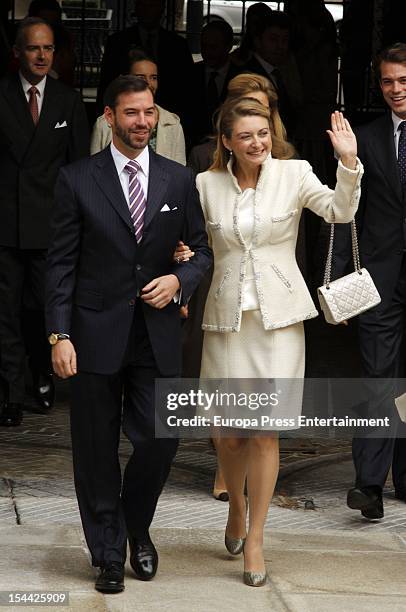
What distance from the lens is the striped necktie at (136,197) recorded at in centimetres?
606

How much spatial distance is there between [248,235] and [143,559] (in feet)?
4.61

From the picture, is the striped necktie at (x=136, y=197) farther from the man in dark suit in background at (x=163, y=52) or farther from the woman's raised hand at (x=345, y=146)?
the man in dark suit in background at (x=163, y=52)

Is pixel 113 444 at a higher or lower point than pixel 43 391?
higher

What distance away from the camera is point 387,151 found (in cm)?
730

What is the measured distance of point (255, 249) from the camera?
6457mm

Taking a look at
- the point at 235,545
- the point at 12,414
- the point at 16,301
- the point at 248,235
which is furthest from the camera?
the point at 16,301

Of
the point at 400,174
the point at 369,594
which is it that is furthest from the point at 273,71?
the point at 369,594

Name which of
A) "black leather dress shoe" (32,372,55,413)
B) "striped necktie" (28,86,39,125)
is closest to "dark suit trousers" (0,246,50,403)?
"black leather dress shoe" (32,372,55,413)

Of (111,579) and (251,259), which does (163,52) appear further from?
(111,579)

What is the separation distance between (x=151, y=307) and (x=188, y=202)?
1.54 ft

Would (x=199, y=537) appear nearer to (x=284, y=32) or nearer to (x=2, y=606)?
(x=2, y=606)

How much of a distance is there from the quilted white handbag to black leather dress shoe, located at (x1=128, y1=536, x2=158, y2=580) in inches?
52.1

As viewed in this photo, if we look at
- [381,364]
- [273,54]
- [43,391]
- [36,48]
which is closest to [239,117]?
[381,364]

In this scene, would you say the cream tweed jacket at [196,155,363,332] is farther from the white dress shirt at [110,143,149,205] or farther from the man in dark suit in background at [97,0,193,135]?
Result: the man in dark suit in background at [97,0,193,135]
